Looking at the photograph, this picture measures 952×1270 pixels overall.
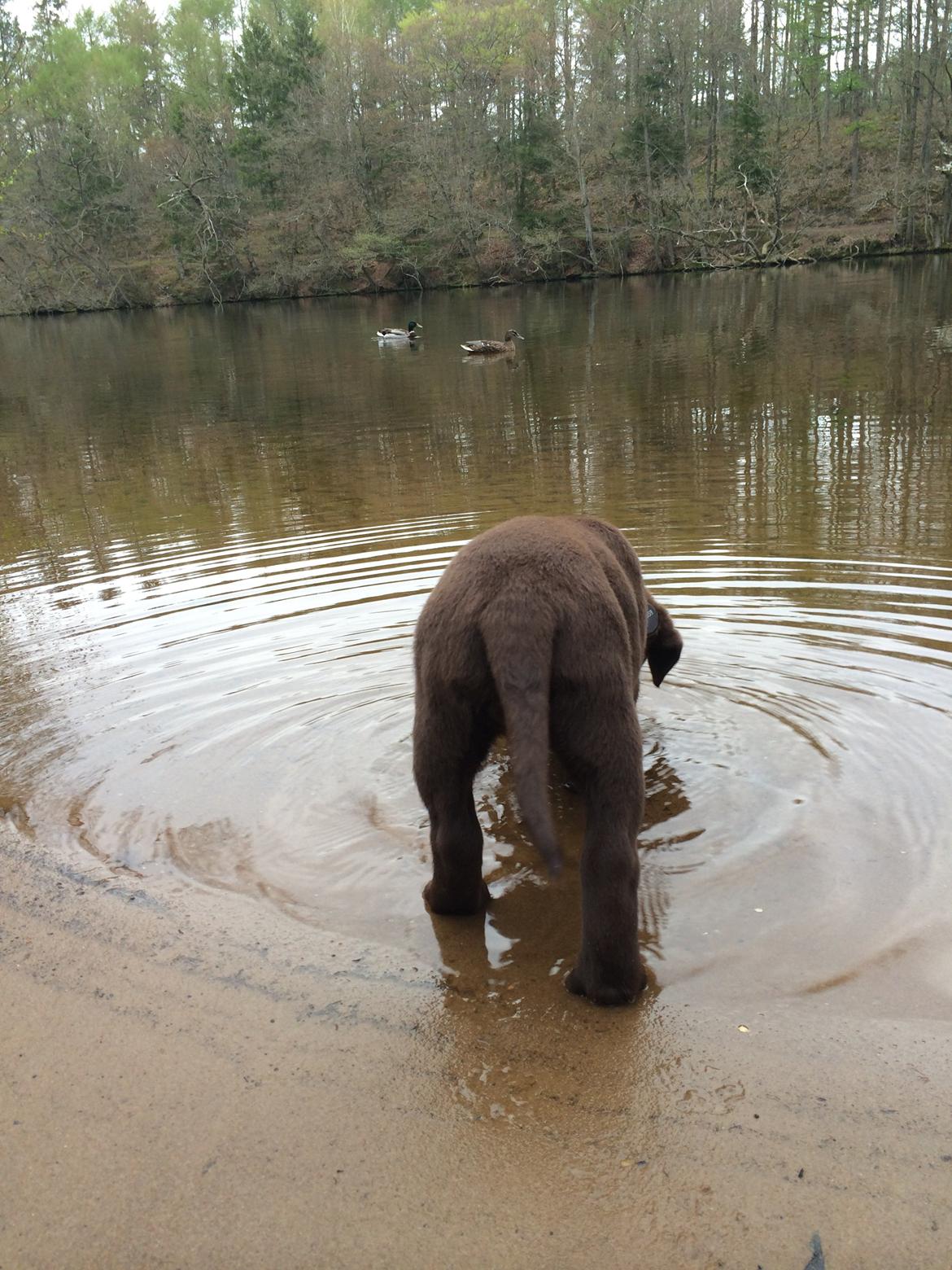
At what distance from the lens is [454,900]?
3.90m

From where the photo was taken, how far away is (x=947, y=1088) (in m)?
2.94

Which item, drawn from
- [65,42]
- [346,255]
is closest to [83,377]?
[346,255]

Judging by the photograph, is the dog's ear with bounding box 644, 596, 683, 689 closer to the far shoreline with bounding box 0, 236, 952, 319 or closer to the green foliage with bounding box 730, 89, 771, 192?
the far shoreline with bounding box 0, 236, 952, 319

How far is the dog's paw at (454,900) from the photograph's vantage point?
3883 mm

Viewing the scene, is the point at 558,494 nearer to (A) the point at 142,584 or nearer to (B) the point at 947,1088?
(A) the point at 142,584

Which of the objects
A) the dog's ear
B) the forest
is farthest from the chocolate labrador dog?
the forest

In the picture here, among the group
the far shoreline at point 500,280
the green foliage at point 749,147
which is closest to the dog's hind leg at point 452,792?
the far shoreline at point 500,280

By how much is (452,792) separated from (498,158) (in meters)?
67.6

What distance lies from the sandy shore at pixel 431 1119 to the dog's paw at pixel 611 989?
45mm

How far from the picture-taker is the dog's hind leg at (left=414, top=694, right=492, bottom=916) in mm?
3404

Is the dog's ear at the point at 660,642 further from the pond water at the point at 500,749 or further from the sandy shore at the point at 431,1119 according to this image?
the sandy shore at the point at 431,1119

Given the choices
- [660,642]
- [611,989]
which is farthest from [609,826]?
[660,642]

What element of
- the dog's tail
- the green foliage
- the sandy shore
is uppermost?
the green foliage

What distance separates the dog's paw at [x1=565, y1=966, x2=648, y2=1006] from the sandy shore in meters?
0.04
